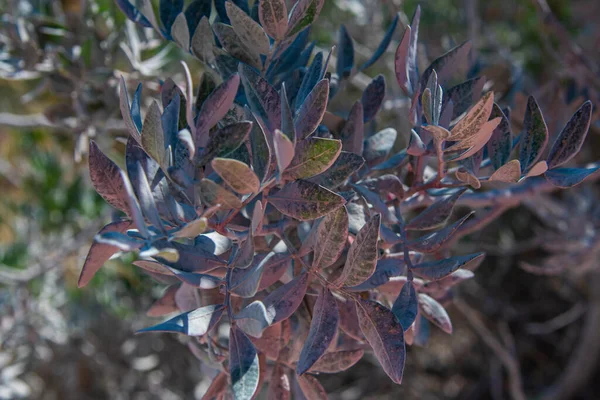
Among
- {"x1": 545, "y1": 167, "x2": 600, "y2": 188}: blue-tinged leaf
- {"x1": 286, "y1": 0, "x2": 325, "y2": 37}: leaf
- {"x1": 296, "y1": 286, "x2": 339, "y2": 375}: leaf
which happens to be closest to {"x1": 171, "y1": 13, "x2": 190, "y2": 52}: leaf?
{"x1": 286, "y1": 0, "x2": 325, "y2": 37}: leaf

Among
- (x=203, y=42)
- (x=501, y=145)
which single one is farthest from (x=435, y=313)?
(x=203, y=42)

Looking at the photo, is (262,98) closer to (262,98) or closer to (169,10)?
(262,98)

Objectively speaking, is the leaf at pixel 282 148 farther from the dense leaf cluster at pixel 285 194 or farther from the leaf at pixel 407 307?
the leaf at pixel 407 307

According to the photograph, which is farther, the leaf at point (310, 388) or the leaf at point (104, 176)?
the leaf at point (310, 388)

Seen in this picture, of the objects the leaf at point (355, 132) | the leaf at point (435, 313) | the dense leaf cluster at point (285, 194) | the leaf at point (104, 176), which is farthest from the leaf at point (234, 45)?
the leaf at point (435, 313)

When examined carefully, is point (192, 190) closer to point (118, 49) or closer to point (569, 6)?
point (118, 49)

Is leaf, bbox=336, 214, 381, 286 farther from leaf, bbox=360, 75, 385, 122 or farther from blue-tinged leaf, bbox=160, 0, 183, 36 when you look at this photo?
blue-tinged leaf, bbox=160, 0, 183, 36

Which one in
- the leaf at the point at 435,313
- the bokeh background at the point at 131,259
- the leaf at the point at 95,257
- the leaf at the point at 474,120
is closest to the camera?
the leaf at the point at 95,257
